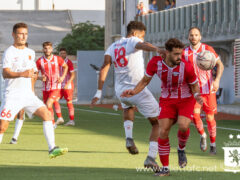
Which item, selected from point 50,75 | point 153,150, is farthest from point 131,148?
point 50,75

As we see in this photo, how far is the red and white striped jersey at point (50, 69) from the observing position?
18984 millimetres

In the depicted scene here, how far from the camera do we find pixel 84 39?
2286 inches

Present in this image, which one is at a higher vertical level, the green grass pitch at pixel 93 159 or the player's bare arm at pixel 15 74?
the player's bare arm at pixel 15 74

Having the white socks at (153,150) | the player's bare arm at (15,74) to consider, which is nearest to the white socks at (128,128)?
the white socks at (153,150)

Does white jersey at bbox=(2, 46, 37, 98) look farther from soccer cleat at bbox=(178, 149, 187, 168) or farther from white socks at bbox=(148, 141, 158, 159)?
soccer cleat at bbox=(178, 149, 187, 168)

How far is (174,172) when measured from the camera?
1034 cm

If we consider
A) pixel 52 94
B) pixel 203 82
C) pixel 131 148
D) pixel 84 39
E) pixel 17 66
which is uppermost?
pixel 84 39

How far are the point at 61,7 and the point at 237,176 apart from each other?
79763mm

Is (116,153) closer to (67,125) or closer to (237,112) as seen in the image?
(67,125)

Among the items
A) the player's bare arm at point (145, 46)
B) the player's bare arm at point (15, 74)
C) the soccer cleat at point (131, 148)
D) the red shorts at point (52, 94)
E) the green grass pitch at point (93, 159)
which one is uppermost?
the player's bare arm at point (145, 46)

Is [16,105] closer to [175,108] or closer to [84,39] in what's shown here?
[175,108]

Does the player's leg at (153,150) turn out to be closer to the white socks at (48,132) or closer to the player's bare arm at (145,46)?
the player's bare arm at (145,46)

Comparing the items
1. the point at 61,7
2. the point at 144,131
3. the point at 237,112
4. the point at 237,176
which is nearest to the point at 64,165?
the point at 237,176

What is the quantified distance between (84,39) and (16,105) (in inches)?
1865
